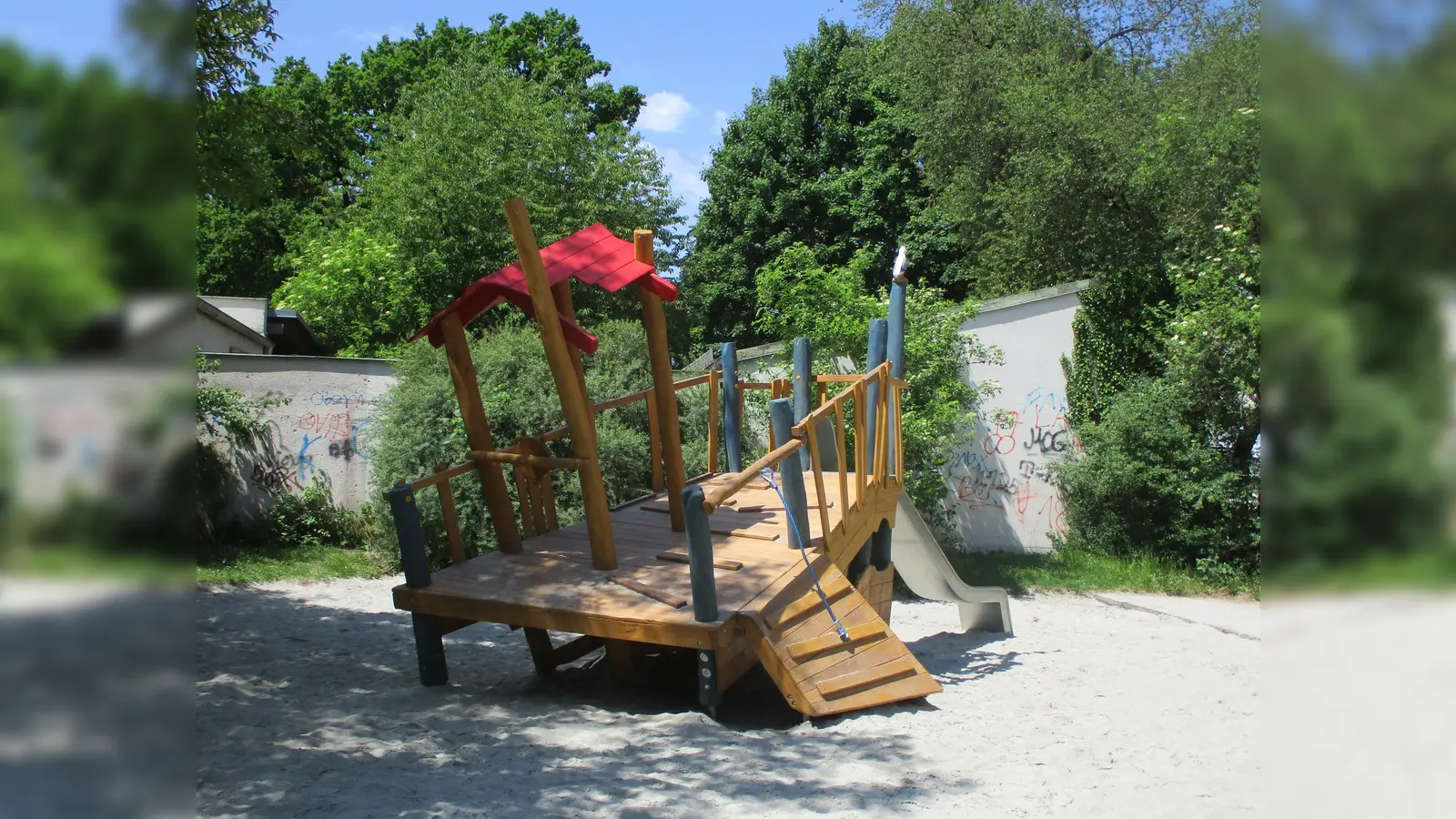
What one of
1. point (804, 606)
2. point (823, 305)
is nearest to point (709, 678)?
point (804, 606)

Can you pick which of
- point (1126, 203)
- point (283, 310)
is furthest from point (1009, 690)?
point (283, 310)

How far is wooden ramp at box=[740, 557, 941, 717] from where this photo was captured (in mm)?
5871

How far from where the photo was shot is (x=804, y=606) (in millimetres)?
6387

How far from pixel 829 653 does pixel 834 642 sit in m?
0.09

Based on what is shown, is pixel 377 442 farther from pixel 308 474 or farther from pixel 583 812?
pixel 583 812

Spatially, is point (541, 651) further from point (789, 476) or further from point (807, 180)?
point (807, 180)

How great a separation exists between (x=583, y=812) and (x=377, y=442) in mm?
10083

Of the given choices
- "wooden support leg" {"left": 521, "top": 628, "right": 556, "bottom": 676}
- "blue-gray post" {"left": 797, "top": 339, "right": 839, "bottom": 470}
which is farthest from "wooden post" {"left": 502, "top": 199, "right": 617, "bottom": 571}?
"blue-gray post" {"left": 797, "top": 339, "right": 839, "bottom": 470}

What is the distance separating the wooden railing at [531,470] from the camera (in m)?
6.87

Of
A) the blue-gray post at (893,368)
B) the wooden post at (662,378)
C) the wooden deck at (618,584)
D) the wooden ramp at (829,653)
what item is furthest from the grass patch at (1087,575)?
the wooden ramp at (829,653)

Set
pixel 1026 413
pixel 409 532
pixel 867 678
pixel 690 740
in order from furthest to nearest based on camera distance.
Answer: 1. pixel 1026 413
2. pixel 409 532
3. pixel 867 678
4. pixel 690 740

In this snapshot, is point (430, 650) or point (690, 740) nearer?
point (690, 740)

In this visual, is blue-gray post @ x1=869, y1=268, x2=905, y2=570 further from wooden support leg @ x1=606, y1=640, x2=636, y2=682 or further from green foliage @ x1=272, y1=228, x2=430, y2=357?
green foliage @ x1=272, y1=228, x2=430, y2=357

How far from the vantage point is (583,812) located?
4.36 meters
